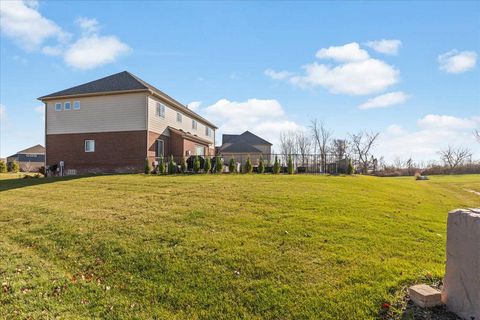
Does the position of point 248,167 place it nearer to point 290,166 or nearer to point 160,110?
point 290,166

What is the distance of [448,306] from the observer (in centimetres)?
356

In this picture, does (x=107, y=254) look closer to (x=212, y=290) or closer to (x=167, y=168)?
(x=212, y=290)

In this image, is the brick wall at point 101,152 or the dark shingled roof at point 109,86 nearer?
the brick wall at point 101,152

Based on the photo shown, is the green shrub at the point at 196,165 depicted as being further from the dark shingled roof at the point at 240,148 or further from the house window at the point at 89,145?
the dark shingled roof at the point at 240,148

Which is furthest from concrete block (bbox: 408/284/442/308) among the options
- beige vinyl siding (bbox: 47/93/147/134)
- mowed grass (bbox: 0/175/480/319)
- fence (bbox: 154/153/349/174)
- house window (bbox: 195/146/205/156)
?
house window (bbox: 195/146/205/156)

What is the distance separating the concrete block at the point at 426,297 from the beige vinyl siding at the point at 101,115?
19.5m

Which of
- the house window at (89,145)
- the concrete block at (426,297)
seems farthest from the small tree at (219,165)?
the concrete block at (426,297)

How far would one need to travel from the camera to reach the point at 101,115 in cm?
2139

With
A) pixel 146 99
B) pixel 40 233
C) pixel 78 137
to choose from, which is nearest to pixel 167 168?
pixel 146 99

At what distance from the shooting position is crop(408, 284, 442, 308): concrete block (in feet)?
11.8

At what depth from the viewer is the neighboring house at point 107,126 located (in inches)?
811

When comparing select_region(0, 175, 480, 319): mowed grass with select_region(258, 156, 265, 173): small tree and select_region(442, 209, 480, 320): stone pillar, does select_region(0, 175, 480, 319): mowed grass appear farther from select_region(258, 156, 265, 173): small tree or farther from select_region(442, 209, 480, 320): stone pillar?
select_region(258, 156, 265, 173): small tree

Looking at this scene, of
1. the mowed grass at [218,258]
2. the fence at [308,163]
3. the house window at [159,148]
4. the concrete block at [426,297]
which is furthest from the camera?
the house window at [159,148]

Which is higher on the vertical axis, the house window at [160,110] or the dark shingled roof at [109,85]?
the dark shingled roof at [109,85]
